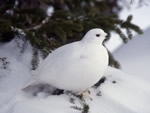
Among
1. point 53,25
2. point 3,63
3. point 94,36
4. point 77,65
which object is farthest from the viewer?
point 53,25

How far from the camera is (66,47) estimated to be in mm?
1928

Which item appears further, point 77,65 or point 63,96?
point 63,96

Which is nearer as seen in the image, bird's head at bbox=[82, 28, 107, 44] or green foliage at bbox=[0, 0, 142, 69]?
bird's head at bbox=[82, 28, 107, 44]

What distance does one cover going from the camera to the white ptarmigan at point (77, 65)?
1.81 metres

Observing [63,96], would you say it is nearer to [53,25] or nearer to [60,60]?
[60,60]

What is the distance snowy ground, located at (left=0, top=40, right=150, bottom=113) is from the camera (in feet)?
5.97

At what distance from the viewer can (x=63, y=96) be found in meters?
1.96

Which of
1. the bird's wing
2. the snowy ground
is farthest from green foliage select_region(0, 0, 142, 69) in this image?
the bird's wing

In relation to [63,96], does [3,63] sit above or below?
above

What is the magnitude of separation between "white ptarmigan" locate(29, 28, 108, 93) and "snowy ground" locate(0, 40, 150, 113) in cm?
12

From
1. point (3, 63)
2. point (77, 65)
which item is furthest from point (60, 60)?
point (3, 63)

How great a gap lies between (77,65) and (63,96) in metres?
0.28

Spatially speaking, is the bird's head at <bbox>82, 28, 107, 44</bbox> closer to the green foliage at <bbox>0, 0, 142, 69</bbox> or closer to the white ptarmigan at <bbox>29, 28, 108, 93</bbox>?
the white ptarmigan at <bbox>29, 28, 108, 93</bbox>

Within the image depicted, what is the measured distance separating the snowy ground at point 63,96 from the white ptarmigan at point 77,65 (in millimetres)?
119
